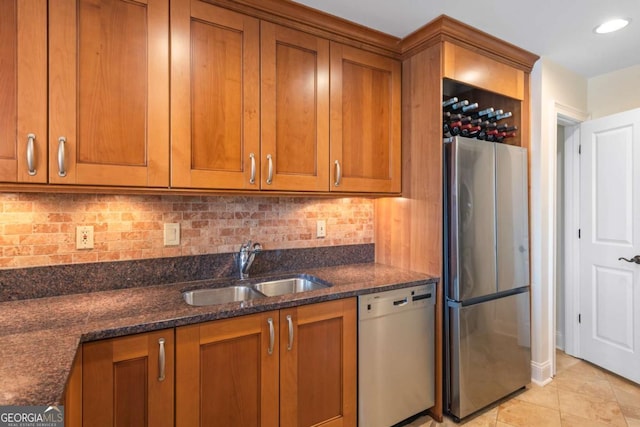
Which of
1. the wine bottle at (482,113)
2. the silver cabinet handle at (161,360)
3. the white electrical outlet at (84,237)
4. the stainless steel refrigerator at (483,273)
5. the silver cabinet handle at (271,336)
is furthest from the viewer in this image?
the wine bottle at (482,113)

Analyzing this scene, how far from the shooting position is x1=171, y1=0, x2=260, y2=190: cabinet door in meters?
1.57

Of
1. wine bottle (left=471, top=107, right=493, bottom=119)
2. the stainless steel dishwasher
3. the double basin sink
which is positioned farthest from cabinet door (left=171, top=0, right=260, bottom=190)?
wine bottle (left=471, top=107, right=493, bottom=119)

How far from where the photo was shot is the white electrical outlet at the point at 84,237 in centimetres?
165

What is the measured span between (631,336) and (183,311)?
308 centimetres

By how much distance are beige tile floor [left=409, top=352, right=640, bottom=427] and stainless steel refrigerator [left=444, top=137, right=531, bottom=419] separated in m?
0.09

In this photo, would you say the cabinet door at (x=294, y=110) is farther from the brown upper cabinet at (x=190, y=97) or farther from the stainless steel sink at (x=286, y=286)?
the stainless steel sink at (x=286, y=286)

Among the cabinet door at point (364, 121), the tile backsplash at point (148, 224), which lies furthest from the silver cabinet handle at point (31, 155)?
the cabinet door at point (364, 121)

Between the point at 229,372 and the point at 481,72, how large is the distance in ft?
7.46

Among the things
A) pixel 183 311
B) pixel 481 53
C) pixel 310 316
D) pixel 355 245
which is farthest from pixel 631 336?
pixel 183 311

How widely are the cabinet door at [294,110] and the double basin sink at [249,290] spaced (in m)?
0.58

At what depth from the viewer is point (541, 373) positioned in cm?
249

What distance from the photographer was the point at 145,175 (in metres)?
1.51

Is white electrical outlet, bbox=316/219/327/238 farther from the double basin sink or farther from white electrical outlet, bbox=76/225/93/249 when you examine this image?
white electrical outlet, bbox=76/225/93/249

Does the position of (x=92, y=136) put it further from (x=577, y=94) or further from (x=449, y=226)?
(x=577, y=94)
